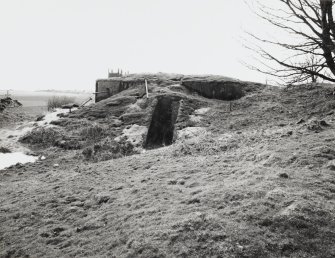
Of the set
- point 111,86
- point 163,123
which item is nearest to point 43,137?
point 163,123

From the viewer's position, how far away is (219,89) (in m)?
19.5

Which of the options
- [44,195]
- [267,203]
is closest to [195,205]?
[267,203]

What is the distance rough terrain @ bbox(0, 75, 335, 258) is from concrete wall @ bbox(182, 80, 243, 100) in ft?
21.3

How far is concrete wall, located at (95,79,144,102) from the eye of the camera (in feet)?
73.3

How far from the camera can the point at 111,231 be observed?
5270 mm

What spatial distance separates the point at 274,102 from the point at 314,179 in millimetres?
11300

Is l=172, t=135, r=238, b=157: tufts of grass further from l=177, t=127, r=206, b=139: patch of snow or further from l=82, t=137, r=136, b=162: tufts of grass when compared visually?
l=82, t=137, r=136, b=162: tufts of grass

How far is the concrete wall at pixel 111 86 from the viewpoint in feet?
73.3

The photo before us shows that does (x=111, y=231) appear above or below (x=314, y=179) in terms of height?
below

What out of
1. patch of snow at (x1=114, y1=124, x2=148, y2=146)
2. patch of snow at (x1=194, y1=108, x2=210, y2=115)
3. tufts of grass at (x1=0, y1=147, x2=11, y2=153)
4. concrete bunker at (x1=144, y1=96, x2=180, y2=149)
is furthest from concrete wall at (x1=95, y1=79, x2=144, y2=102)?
tufts of grass at (x1=0, y1=147, x2=11, y2=153)

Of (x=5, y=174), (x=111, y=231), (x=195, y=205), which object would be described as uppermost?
(x=195, y=205)

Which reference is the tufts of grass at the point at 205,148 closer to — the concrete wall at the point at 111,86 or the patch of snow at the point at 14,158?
the patch of snow at the point at 14,158

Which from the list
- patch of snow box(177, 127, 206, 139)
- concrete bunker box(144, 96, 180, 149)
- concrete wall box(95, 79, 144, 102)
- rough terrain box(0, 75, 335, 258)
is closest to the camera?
rough terrain box(0, 75, 335, 258)

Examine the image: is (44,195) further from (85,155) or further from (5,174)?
(85,155)
